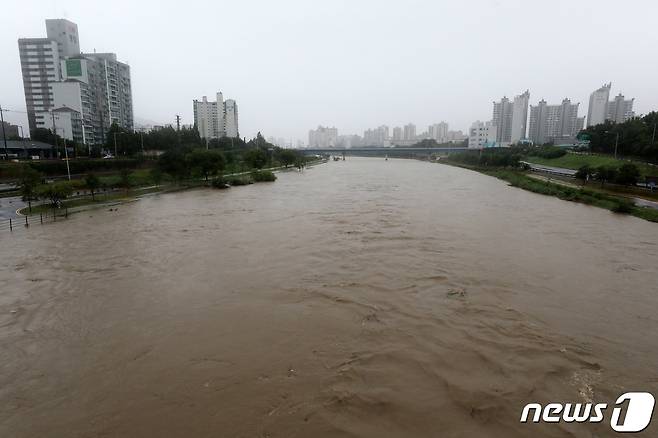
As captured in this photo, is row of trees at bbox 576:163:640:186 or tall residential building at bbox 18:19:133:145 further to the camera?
tall residential building at bbox 18:19:133:145

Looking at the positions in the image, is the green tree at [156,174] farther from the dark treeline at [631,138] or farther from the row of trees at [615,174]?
the dark treeline at [631,138]

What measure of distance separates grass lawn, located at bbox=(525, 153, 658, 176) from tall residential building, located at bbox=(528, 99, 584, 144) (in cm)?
4620

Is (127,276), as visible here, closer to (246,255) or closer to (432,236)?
(246,255)

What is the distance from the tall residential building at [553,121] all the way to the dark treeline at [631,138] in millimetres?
46616

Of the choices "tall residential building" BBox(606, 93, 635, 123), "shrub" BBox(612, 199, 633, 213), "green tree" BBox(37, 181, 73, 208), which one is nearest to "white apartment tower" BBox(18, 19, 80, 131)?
"green tree" BBox(37, 181, 73, 208)

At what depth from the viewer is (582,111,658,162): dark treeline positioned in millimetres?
27930

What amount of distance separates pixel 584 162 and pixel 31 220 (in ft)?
121

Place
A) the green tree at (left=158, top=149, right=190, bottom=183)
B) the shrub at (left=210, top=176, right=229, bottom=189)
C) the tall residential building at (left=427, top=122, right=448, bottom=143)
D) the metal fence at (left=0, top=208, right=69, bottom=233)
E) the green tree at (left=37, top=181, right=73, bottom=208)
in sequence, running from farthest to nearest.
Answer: the tall residential building at (left=427, top=122, right=448, bottom=143) < the shrub at (left=210, top=176, right=229, bottom=189) < the green tree at (left=158, top=149, right=190, bottom=183) < the green tree at (left=37, top=181, right=73, bottom=208) < the metal fence at (left=0, top=208, right=69, bottom=233)

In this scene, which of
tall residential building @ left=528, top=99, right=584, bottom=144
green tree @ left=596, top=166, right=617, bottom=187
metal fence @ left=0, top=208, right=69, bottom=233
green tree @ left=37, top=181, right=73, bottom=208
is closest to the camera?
metal fence @ left=0, top=208, right=69, bottom=233

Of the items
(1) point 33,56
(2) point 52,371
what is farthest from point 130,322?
(1) point 33,56

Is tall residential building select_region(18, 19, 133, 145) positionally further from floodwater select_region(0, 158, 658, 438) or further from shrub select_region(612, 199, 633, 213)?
shrub select_region(612, 199, 633, 213)

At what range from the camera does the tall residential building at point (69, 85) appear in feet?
145

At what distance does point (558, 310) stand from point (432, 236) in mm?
5002

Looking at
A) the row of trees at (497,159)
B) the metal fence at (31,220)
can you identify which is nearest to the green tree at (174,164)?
the metal fence at (31,220)
